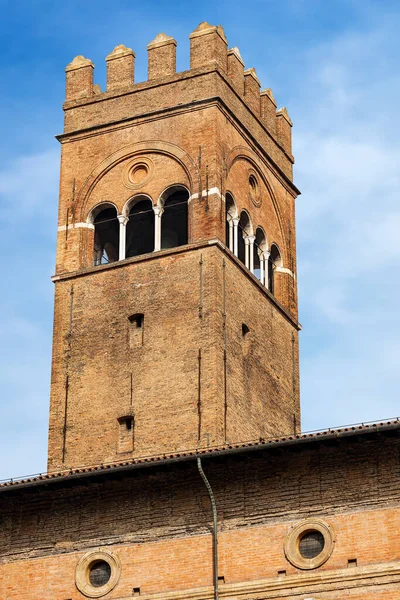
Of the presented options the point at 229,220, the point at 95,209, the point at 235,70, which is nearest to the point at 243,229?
the point at 229,220

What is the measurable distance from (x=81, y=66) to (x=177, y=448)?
10616mm

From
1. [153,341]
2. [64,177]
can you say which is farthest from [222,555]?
[64,177]

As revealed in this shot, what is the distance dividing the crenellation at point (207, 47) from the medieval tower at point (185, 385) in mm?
48

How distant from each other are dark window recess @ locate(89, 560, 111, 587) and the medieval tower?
0.04 metres

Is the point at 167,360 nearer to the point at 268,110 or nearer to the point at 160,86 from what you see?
the point at 160,86

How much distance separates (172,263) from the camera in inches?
1198

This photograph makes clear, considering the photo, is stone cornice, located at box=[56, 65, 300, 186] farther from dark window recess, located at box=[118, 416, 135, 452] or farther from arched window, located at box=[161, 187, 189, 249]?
dark window recess, located at box=[118, 416, 135, 452]

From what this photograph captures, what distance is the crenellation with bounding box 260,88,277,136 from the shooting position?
34719 mm

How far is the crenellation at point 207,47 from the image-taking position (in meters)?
32.6

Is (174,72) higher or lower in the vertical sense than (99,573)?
higher

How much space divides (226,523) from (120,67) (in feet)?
45.7

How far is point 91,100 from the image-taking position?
33.5m

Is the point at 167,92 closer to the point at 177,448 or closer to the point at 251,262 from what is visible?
the point at 251,262

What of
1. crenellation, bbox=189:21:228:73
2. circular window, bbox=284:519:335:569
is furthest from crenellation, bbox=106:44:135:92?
circular window, bbox=284:519:335:569
